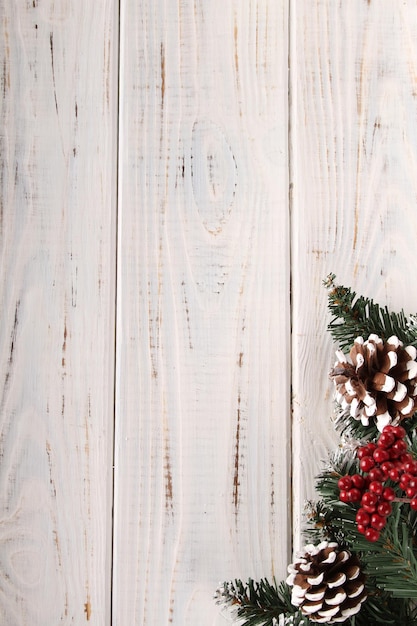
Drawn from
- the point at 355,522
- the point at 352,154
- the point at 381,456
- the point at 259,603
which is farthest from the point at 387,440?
the point at 352,154

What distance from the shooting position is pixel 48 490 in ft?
Answer: 2.49

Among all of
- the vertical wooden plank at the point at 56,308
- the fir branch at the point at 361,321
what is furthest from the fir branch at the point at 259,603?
the fir branch at the point at 361,321

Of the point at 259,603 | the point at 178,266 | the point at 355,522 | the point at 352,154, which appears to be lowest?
the point at 259,603

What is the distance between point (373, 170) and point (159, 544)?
53cm

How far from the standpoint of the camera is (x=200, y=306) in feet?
2.53

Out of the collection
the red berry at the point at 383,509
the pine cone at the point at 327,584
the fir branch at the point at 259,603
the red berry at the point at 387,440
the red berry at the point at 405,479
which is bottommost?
the fir branch at the point at 259,603

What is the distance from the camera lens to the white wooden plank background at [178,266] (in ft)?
2.46

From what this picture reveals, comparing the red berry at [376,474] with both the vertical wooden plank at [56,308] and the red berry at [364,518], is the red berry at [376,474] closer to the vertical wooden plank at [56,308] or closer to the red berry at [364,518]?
the red berry at [364,518]

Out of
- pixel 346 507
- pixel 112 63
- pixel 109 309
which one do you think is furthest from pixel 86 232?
pixel 346 507

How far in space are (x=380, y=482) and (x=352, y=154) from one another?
1.46 ft

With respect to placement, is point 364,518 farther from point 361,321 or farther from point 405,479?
point 361,321

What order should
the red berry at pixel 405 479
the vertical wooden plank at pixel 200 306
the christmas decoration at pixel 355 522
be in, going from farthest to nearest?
the vertical wooden plank at pixel 200 306, the christmas decoration at pixel 355 522, the red berry at pixel 405 479

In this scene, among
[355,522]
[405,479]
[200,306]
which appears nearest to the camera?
[405,479]

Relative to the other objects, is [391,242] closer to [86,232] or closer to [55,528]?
[86,232]
